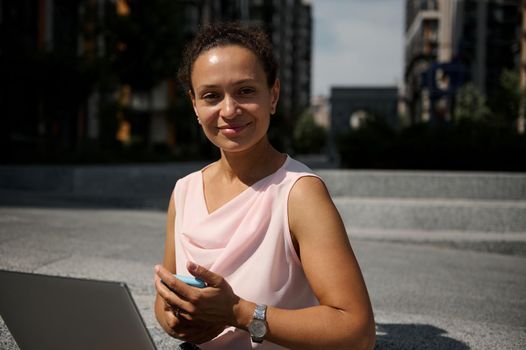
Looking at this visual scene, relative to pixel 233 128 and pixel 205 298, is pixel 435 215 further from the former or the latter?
pixel 205 298

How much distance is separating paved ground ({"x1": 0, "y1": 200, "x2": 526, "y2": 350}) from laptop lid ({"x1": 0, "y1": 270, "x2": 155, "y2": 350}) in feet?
0.97

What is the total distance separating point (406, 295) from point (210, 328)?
2859 mm

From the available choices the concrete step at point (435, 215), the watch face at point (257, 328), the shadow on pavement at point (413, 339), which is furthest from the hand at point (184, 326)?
the concrete step at point (435, 215)

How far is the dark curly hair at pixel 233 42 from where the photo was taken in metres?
1.68

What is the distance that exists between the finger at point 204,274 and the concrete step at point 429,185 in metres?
6.81

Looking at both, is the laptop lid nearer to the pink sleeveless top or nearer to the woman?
the woman

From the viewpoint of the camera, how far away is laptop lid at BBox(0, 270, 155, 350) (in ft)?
5.56

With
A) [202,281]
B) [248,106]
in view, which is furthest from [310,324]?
[248,106]

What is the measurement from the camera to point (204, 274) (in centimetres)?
144

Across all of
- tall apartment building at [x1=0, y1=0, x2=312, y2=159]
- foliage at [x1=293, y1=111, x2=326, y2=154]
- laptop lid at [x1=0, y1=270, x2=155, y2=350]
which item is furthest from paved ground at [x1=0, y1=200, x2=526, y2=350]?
foliage at [x1=293, y1=111, x2=326, y2=154]

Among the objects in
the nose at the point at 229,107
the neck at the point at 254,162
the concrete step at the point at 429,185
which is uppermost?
the nose at the point at 229,107

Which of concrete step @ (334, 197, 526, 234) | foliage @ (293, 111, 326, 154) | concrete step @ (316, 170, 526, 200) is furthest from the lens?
foliage @ (293, 111, 326, 154)

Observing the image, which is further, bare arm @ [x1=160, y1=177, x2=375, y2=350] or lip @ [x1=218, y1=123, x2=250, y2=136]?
lip @ [x1=218, y1=123, x2=250, y2=136]

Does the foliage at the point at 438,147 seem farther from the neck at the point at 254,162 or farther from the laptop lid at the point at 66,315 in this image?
the laptop lid at the point at 66,315
